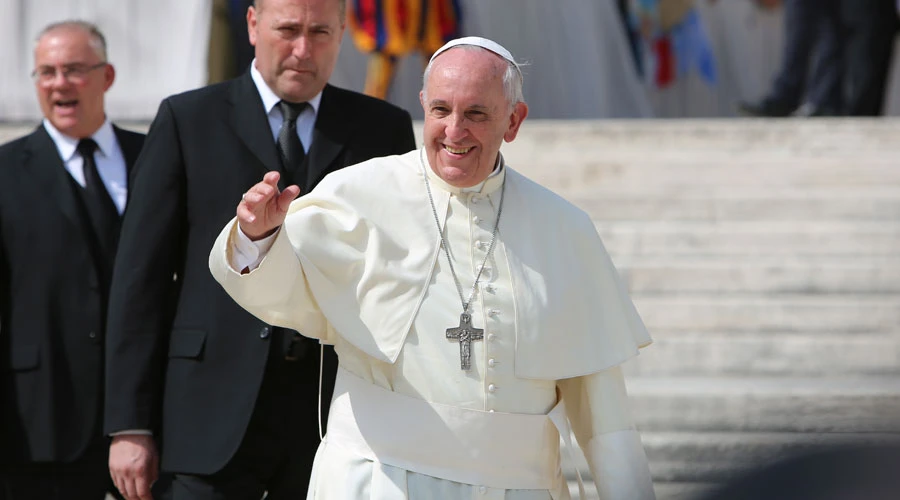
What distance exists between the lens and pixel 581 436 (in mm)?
3137

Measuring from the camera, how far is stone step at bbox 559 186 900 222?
8.00 metres

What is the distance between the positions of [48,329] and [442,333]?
1.88 metres

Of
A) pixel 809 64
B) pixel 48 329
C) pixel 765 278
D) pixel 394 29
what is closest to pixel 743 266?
pixel 765 278

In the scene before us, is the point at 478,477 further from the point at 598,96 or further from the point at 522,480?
the point at 598,96

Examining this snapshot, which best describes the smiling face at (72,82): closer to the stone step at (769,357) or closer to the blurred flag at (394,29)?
the stone step at (769,357)

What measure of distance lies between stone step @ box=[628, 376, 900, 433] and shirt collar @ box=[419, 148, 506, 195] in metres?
2.68

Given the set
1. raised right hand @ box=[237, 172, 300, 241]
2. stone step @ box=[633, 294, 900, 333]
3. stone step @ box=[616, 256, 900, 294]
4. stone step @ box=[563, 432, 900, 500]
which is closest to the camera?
raised right hand @ box=[237, 172, 300, 241]

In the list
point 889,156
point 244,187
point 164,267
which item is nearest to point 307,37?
point 244,187

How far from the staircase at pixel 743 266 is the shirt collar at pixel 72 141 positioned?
7.21 feet

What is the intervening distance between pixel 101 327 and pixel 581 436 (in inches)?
75.9

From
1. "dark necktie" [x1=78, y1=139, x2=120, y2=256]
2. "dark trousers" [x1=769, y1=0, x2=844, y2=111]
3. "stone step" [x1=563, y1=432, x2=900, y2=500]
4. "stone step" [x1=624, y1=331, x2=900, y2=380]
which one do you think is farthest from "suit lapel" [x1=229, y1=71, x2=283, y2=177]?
"dark trousers" [x1=769, y1=0, x2=844, y2=111]

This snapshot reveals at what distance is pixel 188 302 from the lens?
11.7 ft

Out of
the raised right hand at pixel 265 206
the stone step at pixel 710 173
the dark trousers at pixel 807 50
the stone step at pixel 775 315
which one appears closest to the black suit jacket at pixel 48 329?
the raised right hand at pixel 265 206

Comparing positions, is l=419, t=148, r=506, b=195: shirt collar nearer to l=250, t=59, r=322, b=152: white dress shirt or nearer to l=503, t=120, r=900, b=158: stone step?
l=250, t=59, r=322, b=152: white dress shirt
